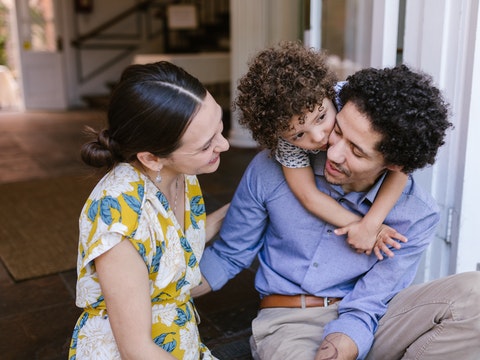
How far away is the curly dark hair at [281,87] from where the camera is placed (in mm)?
1206

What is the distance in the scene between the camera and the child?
1216 millimetres

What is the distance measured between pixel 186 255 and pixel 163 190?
0.17 m

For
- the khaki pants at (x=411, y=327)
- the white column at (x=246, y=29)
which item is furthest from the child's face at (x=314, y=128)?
the white column at (x=246, y=29)

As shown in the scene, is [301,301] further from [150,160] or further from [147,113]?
[147,113]

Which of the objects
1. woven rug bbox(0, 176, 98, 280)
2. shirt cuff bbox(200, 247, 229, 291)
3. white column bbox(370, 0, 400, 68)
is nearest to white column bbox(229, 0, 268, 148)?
woven rug bbox(0, 176, 98, 280)

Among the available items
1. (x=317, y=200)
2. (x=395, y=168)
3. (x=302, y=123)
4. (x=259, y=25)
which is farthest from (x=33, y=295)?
(x=259, y=25)

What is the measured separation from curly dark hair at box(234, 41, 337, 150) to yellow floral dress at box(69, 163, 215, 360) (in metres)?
0.29

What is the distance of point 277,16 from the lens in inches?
177

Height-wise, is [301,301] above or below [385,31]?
below

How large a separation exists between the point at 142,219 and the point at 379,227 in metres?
0.60

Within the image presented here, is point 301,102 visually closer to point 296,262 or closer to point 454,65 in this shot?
point 296,262

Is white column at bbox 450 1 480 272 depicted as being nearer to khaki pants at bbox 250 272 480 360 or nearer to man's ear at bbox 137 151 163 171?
khaki pants at bbox 250 272 480 360

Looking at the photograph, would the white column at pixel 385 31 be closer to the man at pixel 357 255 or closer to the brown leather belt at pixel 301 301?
the man at pixel 357 255

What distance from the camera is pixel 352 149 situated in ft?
4.08
